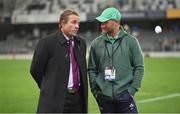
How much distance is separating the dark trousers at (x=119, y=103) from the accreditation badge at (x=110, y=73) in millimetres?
237

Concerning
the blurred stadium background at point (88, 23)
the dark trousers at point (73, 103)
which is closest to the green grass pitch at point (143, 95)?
the dark trousers at point (73, 103)

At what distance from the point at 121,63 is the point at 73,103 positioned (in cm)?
76

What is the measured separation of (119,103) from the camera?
641 cm

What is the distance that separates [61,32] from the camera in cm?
628

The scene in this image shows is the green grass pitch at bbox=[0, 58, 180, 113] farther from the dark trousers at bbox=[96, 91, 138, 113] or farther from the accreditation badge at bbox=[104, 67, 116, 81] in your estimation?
the accreditation badge at bbox=[104, 67, 116, 81]

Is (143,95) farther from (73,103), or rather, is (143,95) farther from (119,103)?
(73,103)

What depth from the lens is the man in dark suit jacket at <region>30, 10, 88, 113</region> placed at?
616cm

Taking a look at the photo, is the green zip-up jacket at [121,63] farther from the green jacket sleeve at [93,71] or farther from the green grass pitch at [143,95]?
the green grass pitch at [143,95]

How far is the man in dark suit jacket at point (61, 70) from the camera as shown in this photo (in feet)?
20.2

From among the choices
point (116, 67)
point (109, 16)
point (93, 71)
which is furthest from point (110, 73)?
point (109, 16)

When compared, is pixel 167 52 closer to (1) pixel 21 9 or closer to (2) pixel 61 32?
(1) pixel 21 9

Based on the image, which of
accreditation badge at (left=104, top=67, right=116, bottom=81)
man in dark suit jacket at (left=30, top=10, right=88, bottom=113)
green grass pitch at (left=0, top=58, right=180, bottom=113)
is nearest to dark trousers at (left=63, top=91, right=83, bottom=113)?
man in dark suit jacket at (left=30, top=10, right=88, bottom=113)

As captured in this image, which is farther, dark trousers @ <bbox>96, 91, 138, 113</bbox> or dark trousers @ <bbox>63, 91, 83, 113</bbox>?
dark trousers @ <bbox>96, 91, 138, 113</bbox>

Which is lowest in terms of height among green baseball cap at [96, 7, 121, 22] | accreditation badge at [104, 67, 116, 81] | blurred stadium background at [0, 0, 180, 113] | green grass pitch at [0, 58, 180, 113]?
green grass pitch at [0, 58, 180, 113]
